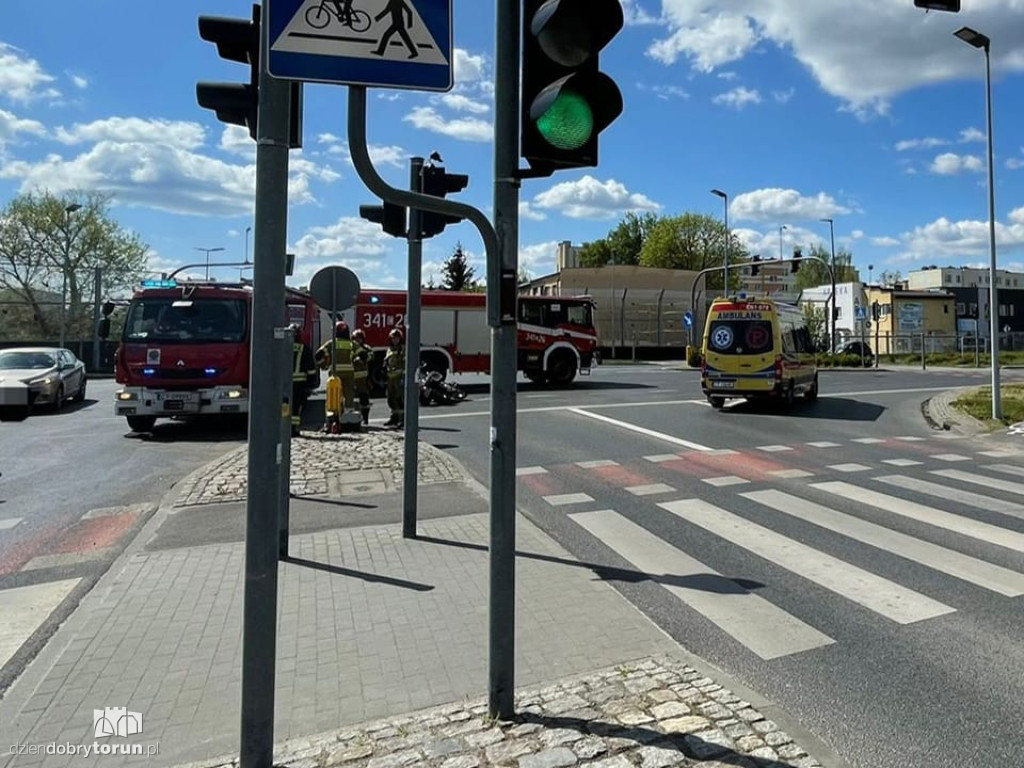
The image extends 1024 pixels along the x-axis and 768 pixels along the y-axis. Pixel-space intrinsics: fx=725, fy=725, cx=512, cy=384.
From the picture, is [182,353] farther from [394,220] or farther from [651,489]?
[651,489]

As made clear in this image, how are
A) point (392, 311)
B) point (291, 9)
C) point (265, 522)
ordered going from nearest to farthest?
1. point (291, 9)
2. point (265, 522)
3. point (392, 311)

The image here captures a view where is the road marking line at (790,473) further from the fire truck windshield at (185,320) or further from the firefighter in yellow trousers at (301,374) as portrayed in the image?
the fire truck windshield at (185,320)

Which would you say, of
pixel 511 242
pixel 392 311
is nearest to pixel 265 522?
pixel 511 242

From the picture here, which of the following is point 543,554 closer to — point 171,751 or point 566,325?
point 171,751

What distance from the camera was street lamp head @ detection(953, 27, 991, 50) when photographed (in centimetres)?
1523

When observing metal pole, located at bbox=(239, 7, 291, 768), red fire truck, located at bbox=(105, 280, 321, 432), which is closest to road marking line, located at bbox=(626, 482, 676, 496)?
metal pole, located at bbox=(239, 7, 291, 768)

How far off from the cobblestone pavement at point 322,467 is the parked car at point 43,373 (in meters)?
8.19

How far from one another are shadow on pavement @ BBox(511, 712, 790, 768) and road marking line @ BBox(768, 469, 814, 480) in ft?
22.3

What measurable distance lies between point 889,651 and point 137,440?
12339mm

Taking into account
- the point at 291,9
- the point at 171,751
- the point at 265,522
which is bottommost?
the point at 171,751

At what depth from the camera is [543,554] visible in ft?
19.3

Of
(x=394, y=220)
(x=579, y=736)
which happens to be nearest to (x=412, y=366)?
(x=394, y=220)

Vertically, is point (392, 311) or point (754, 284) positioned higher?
point (754, 284)

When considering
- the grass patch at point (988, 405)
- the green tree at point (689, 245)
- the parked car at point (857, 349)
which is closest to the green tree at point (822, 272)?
the green tree at point (689, 245)
